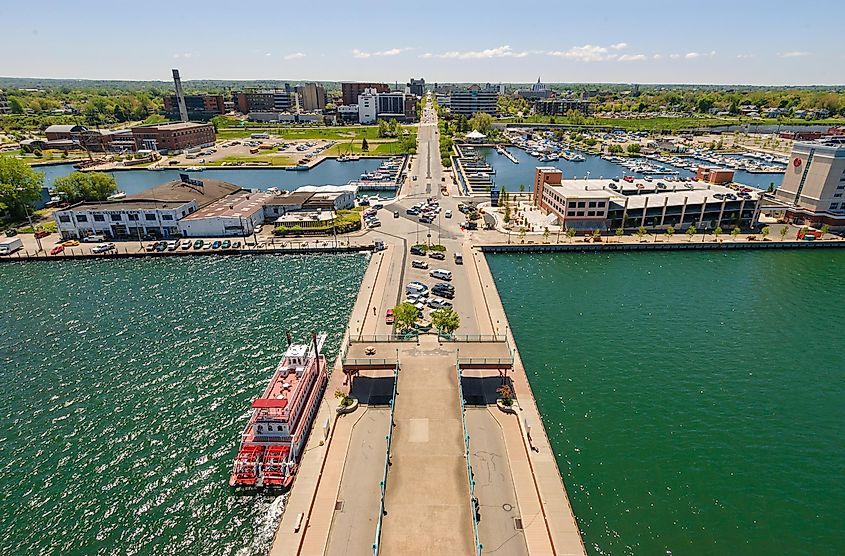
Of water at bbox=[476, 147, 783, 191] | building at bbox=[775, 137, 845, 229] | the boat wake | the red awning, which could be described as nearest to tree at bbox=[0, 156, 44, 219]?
the red awning

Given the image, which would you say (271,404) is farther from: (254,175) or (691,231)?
(254,175)

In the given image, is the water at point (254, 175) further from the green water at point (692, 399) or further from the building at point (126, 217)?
the green water at point (692, 399)

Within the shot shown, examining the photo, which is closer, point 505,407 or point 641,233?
point 505,407

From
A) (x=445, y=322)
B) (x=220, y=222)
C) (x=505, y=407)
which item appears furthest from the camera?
(x=220, y=222)

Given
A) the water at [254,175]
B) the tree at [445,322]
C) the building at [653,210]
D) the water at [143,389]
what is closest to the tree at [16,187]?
the water at [143,389]

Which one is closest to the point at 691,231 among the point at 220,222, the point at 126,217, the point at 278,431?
the point at 278,431

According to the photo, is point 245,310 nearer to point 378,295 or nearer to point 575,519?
point 378,295
